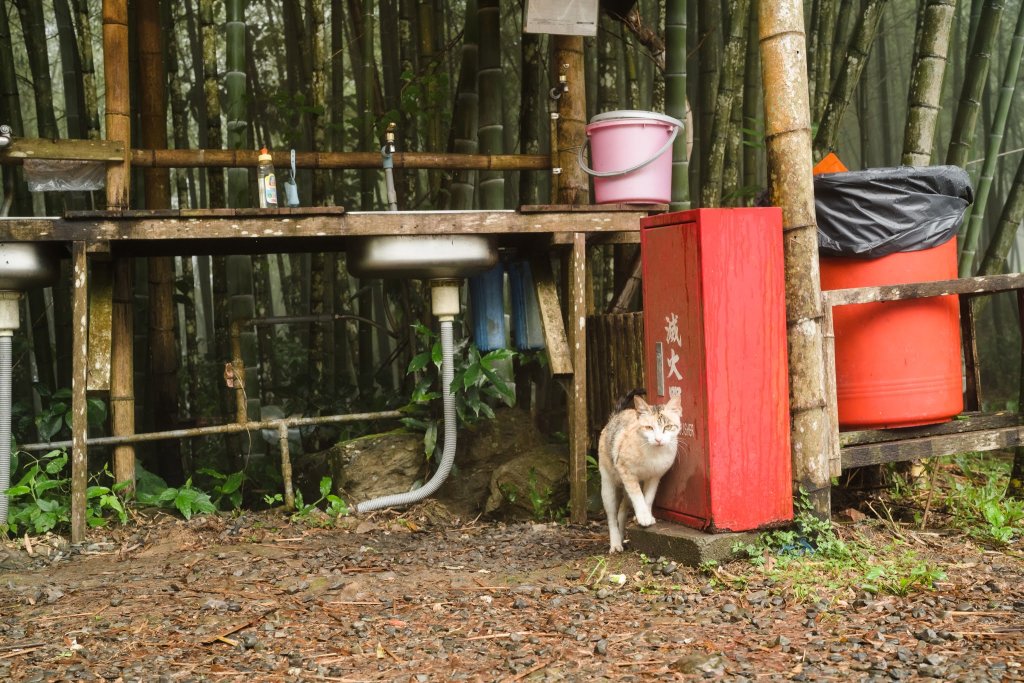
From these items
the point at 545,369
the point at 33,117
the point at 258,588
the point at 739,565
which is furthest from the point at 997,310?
the point at 33,117

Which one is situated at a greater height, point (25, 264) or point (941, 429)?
point (25, 264)

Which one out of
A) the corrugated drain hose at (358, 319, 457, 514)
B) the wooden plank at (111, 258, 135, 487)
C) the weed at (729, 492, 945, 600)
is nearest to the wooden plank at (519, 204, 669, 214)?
the corrugated drain hose at (358, 319, 457, 514)

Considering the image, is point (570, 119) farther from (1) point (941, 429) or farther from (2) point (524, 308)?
(1) point (941, 429)

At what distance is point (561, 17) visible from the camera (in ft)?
14.0

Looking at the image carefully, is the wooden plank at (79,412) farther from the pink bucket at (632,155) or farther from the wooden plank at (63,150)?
the pink bucket at (632,155)

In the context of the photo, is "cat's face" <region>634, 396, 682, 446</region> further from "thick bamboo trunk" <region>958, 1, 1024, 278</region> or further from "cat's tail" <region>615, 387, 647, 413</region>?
"thick bamboo trunk" <region>958, 1, 1024, 278</region>

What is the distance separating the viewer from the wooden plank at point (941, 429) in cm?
352

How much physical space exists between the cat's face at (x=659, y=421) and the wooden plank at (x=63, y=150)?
2.51 m

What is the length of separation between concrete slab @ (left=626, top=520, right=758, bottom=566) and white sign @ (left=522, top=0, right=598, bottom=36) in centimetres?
232

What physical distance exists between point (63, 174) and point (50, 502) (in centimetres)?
146

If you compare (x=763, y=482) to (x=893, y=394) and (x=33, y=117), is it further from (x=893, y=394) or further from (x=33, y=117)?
(x=33, y=117)

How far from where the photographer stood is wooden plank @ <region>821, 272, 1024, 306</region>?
10.8ft

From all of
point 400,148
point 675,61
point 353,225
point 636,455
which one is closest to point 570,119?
point 675,61

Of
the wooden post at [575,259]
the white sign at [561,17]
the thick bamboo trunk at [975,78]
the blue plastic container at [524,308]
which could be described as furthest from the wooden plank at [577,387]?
the thick bamboo trunk at [975,78]
